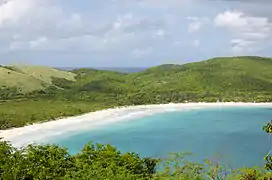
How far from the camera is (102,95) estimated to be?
128 m

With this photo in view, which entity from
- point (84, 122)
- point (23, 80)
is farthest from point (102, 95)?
point (84, 122)

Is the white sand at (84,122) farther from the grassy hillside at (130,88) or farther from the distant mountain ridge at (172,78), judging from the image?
the distant mountain ridge at (172,78)

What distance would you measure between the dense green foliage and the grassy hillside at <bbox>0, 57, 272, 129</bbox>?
52014 millimetres

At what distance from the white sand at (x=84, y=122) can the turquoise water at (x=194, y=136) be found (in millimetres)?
3780

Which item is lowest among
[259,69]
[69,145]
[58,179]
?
[69,145]

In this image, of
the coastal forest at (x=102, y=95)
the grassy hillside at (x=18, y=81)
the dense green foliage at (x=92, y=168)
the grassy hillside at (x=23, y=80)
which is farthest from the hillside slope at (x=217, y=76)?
the dense green foliage at (x=92, y=168)

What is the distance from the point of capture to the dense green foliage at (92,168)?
24.9 meters

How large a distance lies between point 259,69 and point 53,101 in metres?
97.5

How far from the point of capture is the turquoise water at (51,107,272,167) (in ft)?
196

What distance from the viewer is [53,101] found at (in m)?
109

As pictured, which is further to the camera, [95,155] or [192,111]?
[192,111]

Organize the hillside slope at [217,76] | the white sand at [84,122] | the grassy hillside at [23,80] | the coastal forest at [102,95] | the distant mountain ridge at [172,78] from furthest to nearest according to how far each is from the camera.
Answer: the hillside slope at [217,76] → the distant mountain ridge at [172,78] → the grassy hillside at [23,80] → the white sand at [84,122] → the coastal forest at [102,95]

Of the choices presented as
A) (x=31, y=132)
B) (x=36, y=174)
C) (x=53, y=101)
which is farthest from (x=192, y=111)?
A: (x=36, y=174)

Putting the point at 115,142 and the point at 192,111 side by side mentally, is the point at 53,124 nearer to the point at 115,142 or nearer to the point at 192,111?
the point at 115,142
